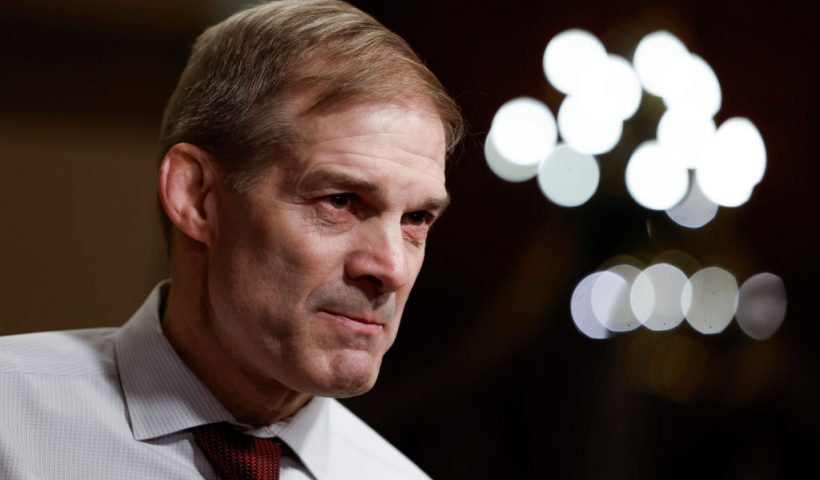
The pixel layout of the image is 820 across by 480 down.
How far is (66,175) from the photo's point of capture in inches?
114

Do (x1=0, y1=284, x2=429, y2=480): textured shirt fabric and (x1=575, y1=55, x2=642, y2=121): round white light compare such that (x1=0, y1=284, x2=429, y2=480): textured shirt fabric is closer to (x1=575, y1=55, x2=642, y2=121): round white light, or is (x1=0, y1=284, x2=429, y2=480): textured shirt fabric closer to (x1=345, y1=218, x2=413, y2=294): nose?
(x1=345, y1=218, x2=413, y2=294): nose

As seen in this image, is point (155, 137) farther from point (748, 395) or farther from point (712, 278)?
point (748, 395)

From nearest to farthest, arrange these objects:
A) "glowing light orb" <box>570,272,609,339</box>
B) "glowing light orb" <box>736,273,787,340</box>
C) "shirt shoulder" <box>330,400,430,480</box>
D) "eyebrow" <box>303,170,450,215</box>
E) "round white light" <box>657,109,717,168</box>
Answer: "eyebrow" <box>303,170,450,215</box>
"shirt shoulder" <box>330,400,430,480</box>
"round white light" <box>657,109,717,168</box>
"glowing light orb" <box>736,273,787,340</box>
"glowing light orb" <box>570,272,609,339</box>

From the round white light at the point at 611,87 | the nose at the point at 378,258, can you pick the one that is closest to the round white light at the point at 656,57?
the round white light at the point at 611,87

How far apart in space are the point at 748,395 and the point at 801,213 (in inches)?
24.3

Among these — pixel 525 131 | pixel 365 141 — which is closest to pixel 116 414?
pixel 365 141

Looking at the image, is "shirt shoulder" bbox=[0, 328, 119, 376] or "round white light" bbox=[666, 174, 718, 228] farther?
"round white light" bbox=[666, 174, 718, 228]

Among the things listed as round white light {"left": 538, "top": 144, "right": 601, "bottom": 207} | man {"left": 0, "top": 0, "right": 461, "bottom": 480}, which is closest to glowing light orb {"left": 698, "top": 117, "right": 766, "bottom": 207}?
round white light {"left": 538, "top": 144, "right": 601, "bottom": 207}

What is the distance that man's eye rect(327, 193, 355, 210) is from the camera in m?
1.31

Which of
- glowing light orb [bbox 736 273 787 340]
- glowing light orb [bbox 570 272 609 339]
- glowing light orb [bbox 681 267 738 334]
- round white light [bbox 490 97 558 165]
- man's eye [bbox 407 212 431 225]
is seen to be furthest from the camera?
glowing light orb [bbox 570 272 609 339]

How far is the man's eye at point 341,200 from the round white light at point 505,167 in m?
0.91

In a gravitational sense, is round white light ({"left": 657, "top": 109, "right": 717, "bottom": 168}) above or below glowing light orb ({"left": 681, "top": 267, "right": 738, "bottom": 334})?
above

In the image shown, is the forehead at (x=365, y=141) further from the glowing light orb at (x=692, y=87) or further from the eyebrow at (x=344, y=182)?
the glowing light orb at (x=692, y=87)

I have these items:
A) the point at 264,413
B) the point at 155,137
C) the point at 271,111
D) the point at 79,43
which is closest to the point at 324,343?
the point at 264,413
